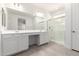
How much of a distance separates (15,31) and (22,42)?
356mm

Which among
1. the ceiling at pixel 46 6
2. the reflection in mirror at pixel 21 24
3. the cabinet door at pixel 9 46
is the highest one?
the ceiling at pixel 46 6

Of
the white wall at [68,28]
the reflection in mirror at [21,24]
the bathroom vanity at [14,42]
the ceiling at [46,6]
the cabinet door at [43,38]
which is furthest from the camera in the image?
the cabinet door at [43,38]

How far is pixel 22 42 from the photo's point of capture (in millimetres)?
1796

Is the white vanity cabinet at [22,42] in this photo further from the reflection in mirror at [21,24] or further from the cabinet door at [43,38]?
the cabinet door at [43,38]

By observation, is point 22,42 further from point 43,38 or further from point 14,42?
point 43,38

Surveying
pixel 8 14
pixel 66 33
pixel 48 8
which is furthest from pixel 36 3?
pixel 66 33

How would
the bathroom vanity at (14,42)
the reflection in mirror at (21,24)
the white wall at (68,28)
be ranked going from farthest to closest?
the white wall at (68,28) → the reflection in mirror at (21,24) → the bathroom vanity at (14,42)

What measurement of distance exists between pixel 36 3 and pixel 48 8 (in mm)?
370

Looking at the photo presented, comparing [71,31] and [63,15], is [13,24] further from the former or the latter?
[71,31]

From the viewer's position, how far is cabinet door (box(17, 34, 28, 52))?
1.72 m

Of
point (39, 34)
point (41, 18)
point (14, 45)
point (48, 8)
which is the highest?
point (48, 8)

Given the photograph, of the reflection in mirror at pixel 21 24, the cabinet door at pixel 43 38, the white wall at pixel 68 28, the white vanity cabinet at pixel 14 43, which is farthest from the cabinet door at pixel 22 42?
the white wall at pixel 68 28

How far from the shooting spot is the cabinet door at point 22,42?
1.72 m

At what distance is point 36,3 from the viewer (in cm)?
165
